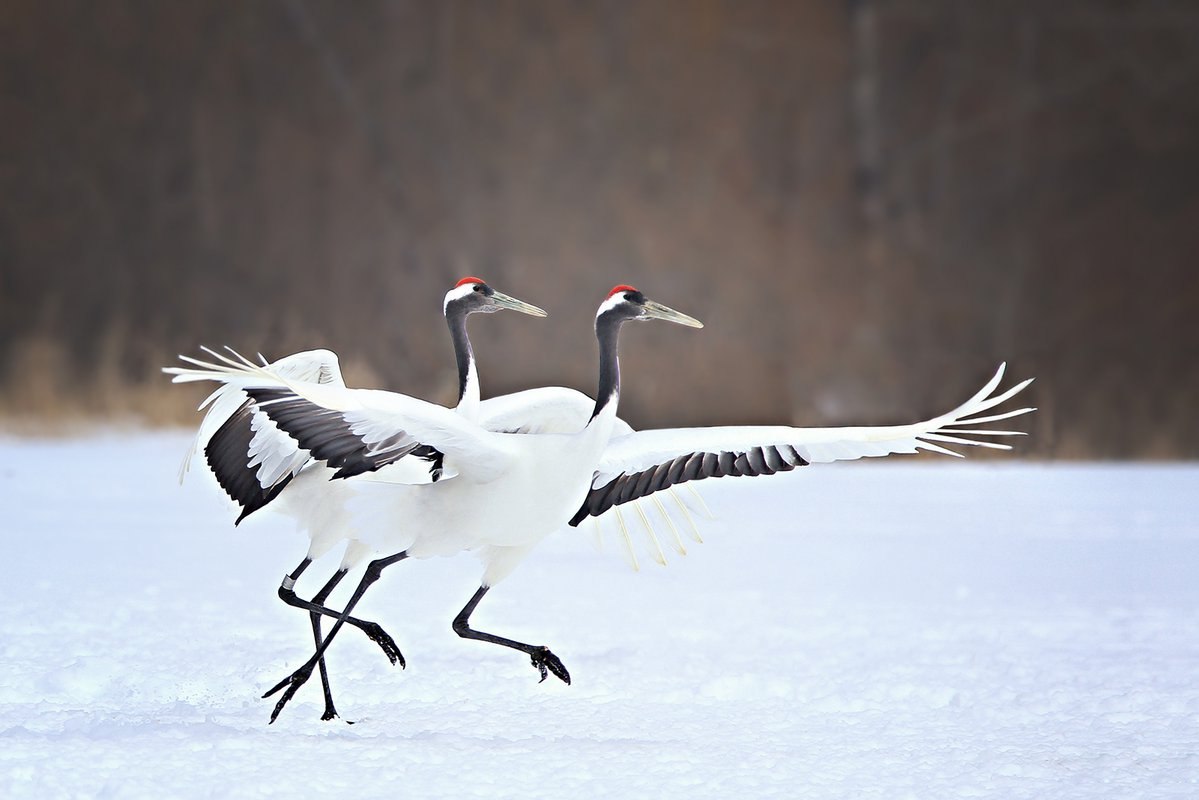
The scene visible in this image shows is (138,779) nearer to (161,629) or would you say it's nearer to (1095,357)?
(161,629)

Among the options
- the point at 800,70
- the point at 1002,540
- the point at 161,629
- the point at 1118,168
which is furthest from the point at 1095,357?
the point at 161,629

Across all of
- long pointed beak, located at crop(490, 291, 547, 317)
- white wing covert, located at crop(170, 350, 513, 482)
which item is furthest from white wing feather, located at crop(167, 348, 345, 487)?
long pointed beak, located at crop(490, 291, 547, 317)

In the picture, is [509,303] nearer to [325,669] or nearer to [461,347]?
[461,347]

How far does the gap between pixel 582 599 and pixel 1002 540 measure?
1.80 m

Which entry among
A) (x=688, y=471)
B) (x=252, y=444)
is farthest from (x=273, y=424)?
(x=688, y=471)

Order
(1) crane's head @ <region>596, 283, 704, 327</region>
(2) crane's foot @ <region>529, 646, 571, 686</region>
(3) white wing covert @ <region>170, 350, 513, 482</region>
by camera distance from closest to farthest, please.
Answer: (3) white wing covert @ <region>170, 350, 513, 482</region> → (1) crane's head @ <region>596, 283, 704, 327</region> → (2) crane's foot @ <region>529, 646, 571, 686</region>

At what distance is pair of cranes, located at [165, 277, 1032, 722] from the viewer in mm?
2221

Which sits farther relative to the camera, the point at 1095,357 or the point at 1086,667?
the point at 1095,357

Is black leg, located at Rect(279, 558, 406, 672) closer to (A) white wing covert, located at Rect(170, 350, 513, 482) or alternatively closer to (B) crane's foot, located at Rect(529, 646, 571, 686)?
(B) crane's foot, located at Rect(529, 646, 571, 686)

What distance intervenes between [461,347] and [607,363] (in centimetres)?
39

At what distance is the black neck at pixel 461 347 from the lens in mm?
2715

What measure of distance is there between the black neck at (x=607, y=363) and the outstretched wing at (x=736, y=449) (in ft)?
0.46

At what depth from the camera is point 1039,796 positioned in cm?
214

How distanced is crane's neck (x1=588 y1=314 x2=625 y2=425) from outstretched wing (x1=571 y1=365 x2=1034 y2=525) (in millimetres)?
141
